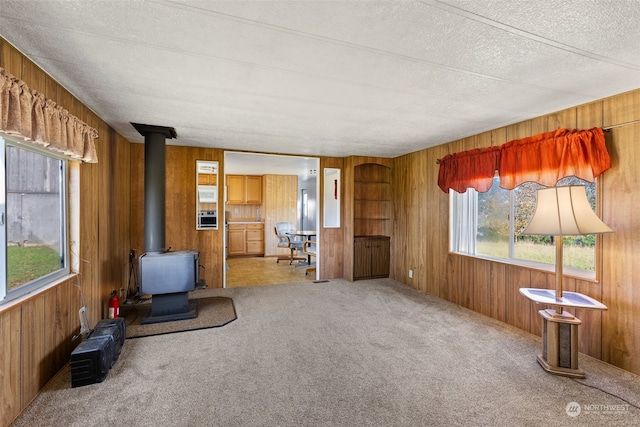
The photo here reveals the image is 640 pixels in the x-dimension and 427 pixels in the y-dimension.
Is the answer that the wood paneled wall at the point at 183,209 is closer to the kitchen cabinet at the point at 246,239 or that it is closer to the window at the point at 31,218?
the window at the point at 31,218

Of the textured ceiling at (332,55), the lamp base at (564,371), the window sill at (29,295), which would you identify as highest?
the textured ceiling at (332,55)

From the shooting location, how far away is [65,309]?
246 cm

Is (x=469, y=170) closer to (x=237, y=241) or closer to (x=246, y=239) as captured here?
(x=246, y=239)

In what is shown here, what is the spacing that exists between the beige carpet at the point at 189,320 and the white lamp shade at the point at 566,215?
338 cm

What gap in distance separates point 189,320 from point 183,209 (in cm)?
204

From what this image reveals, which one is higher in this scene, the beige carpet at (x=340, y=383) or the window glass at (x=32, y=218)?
the window glass at (x=32, y=218)

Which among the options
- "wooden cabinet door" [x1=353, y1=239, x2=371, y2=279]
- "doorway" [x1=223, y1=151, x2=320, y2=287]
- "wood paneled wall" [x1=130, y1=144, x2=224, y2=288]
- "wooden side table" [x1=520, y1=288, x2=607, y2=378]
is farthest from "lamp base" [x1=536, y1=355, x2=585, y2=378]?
"doorway" [x1=223, y1=151, x2=320, y2=287]

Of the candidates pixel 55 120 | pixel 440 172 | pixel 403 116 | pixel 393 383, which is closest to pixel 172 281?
pixel 55 120

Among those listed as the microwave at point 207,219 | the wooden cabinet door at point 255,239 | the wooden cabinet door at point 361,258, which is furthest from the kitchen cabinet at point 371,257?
the wooden cabinet door at point 255,239

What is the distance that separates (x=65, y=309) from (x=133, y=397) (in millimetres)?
1075

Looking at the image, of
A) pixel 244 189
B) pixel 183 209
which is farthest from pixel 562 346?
pixel 244 189

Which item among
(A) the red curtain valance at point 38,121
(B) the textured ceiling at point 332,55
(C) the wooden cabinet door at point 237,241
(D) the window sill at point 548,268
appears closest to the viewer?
(B) the textured ceiling at point 332,55

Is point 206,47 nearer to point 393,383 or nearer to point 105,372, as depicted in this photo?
point 105,372

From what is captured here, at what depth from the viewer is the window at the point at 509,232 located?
2.82 m
